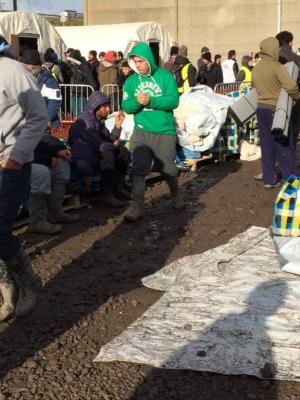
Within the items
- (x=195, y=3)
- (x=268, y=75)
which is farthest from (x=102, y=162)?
(x=195, y=3)

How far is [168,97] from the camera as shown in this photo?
680 cm

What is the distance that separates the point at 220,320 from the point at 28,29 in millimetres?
16187

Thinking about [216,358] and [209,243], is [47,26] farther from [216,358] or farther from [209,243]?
[216,358]

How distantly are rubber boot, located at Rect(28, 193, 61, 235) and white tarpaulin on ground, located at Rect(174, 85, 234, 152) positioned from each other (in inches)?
151

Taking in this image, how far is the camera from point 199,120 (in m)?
9.79

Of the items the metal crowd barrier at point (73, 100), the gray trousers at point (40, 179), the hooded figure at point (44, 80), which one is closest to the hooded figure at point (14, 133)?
the gray trousers at point (40, 179)

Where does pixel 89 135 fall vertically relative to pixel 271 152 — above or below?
above

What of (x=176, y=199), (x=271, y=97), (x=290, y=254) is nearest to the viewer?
(x=290, y=254)

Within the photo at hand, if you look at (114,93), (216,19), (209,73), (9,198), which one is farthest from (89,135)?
(216,19)

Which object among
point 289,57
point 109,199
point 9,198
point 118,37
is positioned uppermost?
point 118,37

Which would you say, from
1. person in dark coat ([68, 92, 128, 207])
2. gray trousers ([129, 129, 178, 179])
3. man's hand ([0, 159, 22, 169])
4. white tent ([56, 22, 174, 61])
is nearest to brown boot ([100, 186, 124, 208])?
person in dark coat ([68, 92, 128, 207])

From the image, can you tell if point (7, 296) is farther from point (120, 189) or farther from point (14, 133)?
point (120, 189)

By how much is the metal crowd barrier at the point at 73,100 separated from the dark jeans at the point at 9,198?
398 inches

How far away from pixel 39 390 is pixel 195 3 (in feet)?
114
